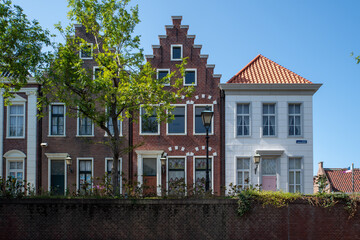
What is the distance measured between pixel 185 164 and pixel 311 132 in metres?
8.15

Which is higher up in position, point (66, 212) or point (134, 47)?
point (134, 47)

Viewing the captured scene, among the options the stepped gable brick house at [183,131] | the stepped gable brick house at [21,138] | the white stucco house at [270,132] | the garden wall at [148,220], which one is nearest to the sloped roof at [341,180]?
the white stucco house at [270,132]

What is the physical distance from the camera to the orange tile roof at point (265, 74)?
25062mm

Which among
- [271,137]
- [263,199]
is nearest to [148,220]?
[263,199]

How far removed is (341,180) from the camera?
44.4 metres

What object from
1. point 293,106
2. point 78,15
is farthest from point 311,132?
point 78,15

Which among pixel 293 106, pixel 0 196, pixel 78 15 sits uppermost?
pixel 78 15

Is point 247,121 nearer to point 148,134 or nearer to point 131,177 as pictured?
point 148,134

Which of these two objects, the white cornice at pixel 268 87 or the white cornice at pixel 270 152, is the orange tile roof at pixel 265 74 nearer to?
the white cornice at pixel 268 87

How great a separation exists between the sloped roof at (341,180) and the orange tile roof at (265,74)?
73.3ft

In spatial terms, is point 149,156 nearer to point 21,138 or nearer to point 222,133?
point 222,133

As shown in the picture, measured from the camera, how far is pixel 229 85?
2445cm

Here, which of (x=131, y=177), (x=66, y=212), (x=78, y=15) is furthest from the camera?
(x=131, y=177)

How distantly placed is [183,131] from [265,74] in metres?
6.60
